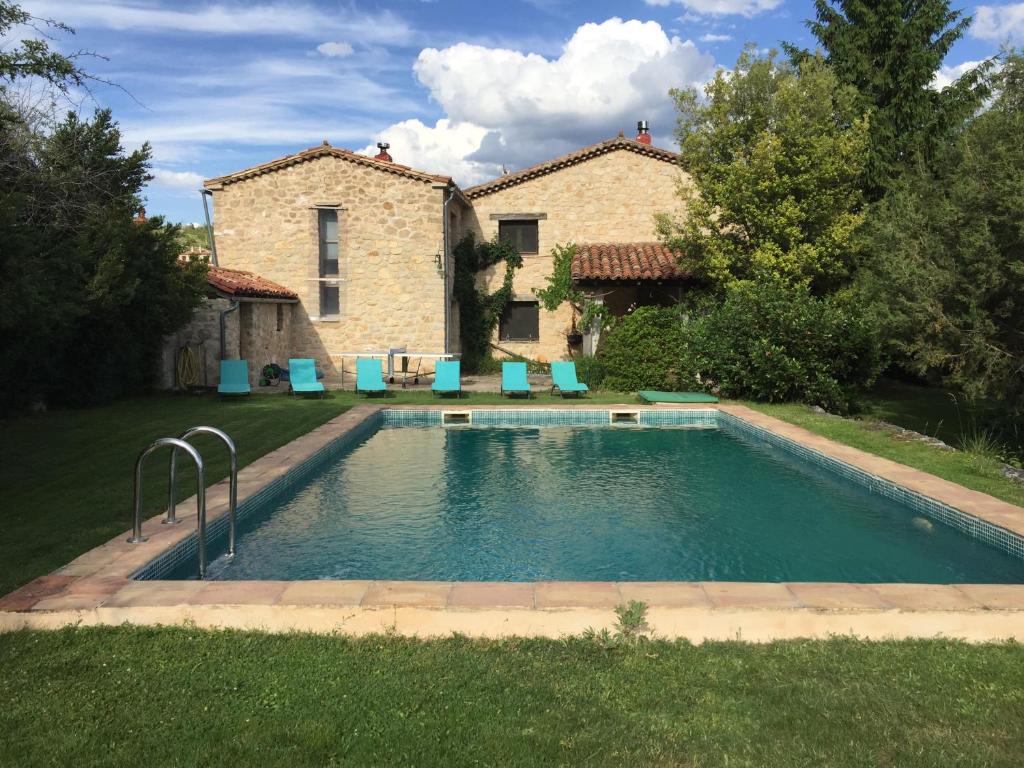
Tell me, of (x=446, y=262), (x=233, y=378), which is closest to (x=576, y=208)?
(x=446, y=262)

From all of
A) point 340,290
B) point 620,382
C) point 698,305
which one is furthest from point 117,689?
point 340,290

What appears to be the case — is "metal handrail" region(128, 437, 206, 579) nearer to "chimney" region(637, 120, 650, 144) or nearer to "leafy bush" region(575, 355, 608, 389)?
"leafy bush" region(575, 355, 608, 389)

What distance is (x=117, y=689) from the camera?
11.5ft

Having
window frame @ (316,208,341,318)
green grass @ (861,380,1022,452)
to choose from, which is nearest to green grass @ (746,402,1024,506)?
green grass @ (861,380,1022,452)

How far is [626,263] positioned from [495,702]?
16731 mm

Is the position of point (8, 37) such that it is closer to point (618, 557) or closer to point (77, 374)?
point (77, 374)

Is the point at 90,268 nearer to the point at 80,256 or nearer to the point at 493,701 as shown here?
the point at 80,256

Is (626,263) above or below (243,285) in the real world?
above

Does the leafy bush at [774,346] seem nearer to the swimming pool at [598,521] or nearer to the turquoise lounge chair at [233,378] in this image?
the swimming pool at [598,521]

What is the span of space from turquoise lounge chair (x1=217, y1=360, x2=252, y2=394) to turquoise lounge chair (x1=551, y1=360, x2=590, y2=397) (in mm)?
6413

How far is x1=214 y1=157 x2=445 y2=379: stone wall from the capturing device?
1931 cm

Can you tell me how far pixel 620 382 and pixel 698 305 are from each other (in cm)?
271

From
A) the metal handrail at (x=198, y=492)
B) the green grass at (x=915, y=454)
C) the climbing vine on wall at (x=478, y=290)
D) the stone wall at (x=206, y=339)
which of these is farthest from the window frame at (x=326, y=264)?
the metal handrail at (x=198, y=492)

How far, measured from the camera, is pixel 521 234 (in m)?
21.7
